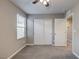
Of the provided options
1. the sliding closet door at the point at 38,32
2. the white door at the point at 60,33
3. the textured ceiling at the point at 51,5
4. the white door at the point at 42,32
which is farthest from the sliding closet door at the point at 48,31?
the textured ceiling at the point at 51,5

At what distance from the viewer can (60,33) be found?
9.58m

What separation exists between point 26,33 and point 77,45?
16.4 ft

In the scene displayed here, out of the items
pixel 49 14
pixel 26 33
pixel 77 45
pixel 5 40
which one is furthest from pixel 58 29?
→ pixel 5 40

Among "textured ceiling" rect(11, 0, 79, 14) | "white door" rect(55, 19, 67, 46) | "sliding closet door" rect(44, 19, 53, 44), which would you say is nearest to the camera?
"textured ceiling" rect(11, 0, 79, 14)

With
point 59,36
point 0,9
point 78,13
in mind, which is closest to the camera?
point 0,9

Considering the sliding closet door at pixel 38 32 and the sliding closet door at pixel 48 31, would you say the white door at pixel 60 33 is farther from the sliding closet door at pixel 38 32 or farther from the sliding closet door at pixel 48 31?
the sliding closet door at pixel 38 32

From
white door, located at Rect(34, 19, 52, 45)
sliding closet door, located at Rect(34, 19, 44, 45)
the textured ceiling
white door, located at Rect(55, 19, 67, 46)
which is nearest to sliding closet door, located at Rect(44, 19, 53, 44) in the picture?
white door, located at Rect(34, 19, 52, 45)

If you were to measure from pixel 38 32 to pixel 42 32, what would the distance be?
31 cm

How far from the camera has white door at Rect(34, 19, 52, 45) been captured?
9945mm

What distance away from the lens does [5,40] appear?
4.88 m

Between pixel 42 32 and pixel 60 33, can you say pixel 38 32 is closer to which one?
pixel 42 32

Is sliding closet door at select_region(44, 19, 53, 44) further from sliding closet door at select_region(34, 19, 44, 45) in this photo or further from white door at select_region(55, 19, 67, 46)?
white door at select_region(55, 19, 67, 46)

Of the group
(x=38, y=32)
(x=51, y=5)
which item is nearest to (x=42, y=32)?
(x=38, y=32)

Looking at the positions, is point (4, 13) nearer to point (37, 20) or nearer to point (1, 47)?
point (1, 47)
